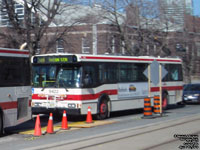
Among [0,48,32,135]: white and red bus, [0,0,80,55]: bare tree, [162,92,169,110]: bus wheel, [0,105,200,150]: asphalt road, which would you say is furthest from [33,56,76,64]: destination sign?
[162,92,169,110]: bus wheel

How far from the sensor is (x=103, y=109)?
17.8 metres

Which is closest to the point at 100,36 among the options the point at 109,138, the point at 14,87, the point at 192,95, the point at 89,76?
the point at 192,95

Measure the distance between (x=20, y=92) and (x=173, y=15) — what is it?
22.0m

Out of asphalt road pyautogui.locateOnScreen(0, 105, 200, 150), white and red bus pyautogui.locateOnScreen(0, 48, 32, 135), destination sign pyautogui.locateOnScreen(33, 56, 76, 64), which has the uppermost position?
destination sign pyautogui.locateOnScreen(33, 56, 76, 64)

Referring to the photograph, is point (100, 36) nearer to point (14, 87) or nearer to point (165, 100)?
point (165, 100)

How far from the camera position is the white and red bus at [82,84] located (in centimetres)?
1675

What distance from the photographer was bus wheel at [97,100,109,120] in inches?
697

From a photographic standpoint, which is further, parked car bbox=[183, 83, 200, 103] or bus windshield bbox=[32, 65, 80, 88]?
parked car bbox=[183, 83, 200, 103]

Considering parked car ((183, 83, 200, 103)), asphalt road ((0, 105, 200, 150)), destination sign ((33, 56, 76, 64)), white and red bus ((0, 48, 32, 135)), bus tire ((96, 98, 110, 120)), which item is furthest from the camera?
parked car ((183, 83, 200, 103))

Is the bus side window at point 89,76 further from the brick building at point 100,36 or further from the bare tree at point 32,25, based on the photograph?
the brick building at point 100,36

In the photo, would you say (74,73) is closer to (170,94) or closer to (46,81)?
(46,81)

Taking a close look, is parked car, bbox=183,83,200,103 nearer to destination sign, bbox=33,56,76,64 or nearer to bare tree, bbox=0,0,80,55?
bare tree, bbox=0,0,80,55

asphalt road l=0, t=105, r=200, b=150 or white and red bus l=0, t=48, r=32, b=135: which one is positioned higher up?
white and red bus l=0, t=48, r=32, b=135

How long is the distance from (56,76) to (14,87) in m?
4.31
